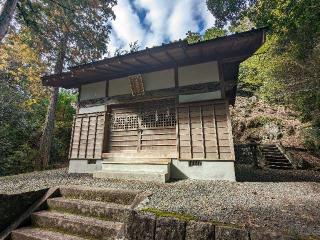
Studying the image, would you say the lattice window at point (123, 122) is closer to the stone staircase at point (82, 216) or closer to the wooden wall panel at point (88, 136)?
the wooden wall panel at point (88, 136)

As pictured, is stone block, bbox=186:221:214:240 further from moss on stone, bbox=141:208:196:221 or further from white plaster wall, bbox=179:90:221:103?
white plaster wall, bbox=179:90:221:103

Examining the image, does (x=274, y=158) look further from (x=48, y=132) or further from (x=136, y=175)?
(x=48, y=132)

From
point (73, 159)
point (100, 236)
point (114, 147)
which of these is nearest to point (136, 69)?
point (114, 147)

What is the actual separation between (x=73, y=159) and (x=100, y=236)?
19.0ft

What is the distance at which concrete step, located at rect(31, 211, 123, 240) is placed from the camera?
3982mm

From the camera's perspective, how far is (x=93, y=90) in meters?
9.66

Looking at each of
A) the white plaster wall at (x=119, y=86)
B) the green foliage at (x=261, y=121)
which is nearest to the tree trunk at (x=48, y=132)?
the white plaster wall at (x=119, y=86)

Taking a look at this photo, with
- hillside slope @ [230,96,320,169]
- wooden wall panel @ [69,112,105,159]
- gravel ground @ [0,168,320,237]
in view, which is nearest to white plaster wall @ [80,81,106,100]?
wooden wall panel @ [69,112,105,159]

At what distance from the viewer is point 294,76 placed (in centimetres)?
1123

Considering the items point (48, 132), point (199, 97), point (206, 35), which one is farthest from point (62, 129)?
point (206, 35)

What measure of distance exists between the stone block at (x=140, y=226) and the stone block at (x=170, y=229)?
0.11 metres

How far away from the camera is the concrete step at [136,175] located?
6793 mm

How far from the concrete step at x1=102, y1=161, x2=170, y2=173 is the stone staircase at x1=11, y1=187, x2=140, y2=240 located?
2.26 meters

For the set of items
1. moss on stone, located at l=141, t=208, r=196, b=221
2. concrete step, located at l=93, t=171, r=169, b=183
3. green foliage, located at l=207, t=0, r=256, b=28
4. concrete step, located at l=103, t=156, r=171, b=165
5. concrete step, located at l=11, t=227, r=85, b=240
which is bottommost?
concrete step, located at l=11, t=227, r=85, b=240
